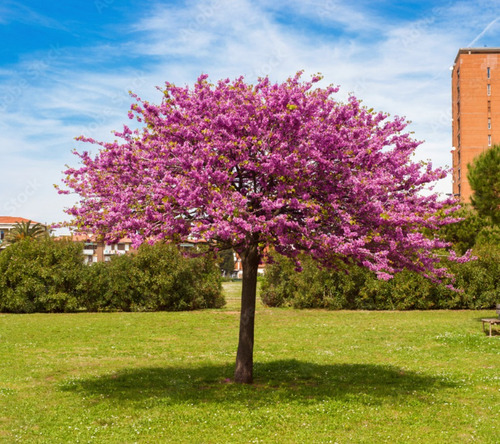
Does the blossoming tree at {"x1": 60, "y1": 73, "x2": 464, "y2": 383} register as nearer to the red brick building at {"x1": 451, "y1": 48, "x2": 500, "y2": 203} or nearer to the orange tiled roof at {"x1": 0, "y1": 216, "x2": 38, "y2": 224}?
the red brick building at {"x1": 451, "y1": 48, "x2": 500, "y2": 203}

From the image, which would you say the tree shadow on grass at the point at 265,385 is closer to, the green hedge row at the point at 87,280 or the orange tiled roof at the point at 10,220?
the green hedge row at the point at 87,280

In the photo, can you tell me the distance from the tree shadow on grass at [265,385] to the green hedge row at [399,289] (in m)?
18.4

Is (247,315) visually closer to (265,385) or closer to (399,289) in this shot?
(265,385)

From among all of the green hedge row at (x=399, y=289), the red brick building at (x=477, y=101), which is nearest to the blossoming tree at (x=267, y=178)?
the green hedge row at (x=399, y=289)

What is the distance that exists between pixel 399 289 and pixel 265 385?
22700 mm

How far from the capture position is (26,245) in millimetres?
35938

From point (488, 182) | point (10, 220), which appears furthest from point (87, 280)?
point (10, 220)

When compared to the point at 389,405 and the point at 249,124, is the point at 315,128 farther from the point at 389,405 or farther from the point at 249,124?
the point at 389,405

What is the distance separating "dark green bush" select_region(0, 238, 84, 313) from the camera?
115 feet

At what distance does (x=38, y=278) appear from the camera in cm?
3534

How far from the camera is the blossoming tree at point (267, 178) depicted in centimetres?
1116

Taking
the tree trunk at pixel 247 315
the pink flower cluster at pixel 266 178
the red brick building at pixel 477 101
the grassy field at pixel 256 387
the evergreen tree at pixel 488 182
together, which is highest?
the red brick building at pixel 477 101

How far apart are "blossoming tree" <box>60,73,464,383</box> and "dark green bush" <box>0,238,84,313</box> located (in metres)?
24.4

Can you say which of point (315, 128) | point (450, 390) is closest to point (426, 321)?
point (450, 390)
